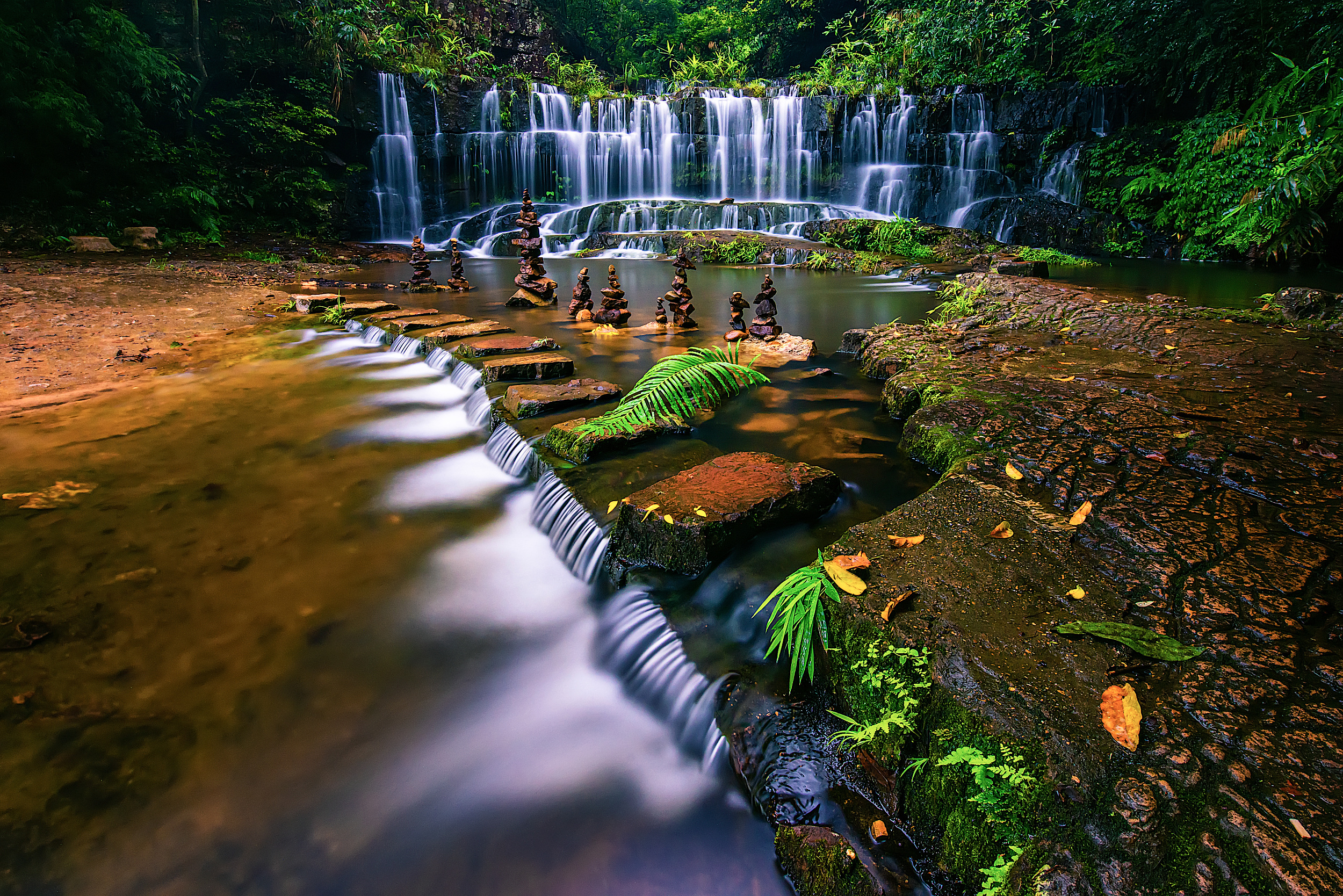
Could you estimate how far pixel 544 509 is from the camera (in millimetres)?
3213

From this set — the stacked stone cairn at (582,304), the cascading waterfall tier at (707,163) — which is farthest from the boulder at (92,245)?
the stacked stone cairn at (582,304)

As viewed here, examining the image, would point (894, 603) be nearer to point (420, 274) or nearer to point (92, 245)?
point (420, 274)

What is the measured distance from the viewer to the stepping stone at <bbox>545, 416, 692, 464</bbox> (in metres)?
3.36

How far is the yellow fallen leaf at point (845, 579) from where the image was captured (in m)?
Result: 1.83

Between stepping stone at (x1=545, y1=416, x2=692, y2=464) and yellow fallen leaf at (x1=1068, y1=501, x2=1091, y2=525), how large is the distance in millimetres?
2051

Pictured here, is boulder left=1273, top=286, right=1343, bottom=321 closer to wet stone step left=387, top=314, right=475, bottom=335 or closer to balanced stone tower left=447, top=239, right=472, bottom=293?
wet stone step left=387, top=314, right=475, bottom=335

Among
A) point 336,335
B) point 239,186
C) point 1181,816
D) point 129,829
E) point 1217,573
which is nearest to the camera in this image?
point 1181,816

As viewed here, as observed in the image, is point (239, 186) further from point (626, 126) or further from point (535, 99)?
point (626, 126)

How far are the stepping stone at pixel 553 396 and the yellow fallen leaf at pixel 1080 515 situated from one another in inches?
112

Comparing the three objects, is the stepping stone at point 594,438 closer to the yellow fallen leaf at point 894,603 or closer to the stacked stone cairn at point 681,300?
the yellow fallen leaf at point 894,603

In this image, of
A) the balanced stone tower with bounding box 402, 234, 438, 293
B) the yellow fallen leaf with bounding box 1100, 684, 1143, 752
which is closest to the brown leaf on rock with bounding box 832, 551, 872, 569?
the yellow fallen leaf with bounding box 1100, 684, 1143, 752

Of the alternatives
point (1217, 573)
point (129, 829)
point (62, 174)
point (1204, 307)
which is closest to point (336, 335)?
point (129, 829)

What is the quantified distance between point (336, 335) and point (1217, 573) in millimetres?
7704

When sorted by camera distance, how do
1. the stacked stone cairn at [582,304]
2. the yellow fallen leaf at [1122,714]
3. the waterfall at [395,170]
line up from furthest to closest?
the waterfall at [395,170], the stacked stone cairn at [582,304], the yellow fallen leaf at [1122,714]
